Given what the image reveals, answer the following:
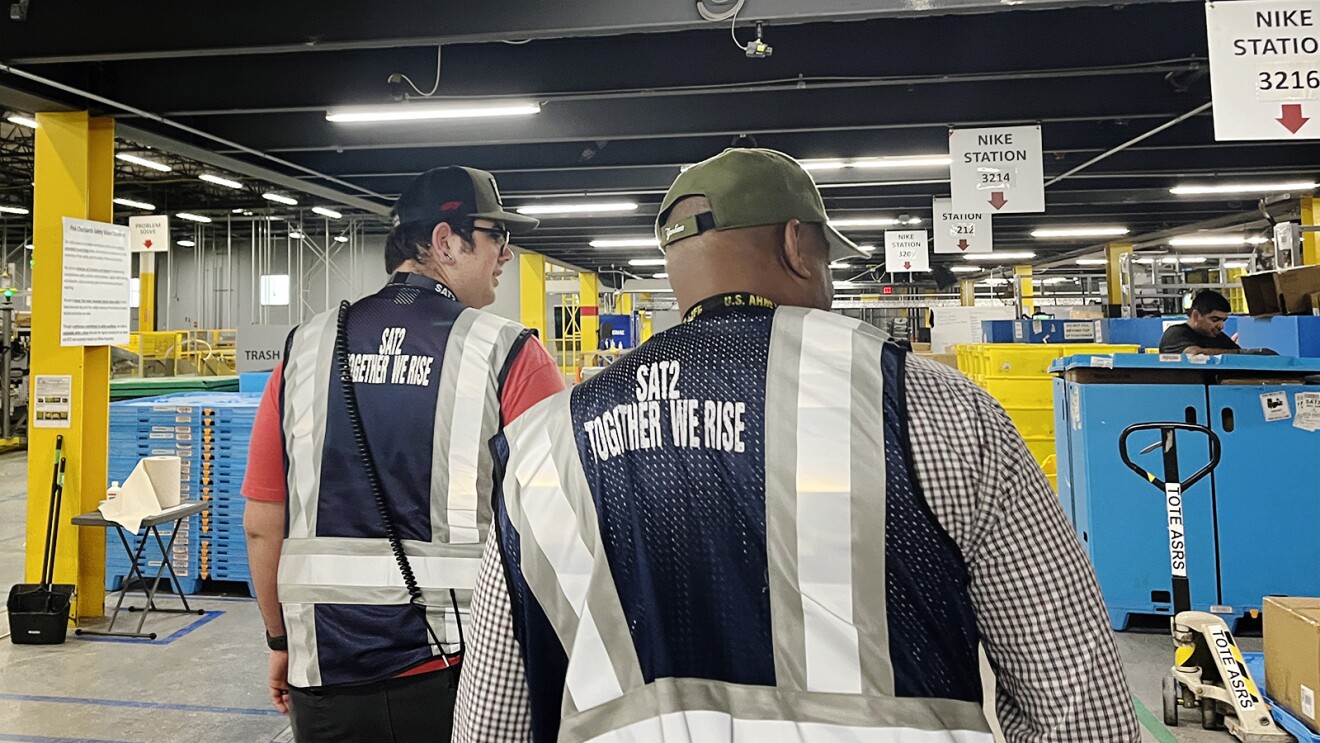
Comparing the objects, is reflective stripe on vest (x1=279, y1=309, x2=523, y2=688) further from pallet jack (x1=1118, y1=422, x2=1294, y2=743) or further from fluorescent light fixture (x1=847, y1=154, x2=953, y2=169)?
fluorescent light fixture (x1=847, y1=154, x2=953, y2=169)

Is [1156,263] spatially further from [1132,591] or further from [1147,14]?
[1132,591]

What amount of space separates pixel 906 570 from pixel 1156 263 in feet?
35.9

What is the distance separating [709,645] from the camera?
1002 mm

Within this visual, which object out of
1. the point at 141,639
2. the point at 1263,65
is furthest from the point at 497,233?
the point at 141,639

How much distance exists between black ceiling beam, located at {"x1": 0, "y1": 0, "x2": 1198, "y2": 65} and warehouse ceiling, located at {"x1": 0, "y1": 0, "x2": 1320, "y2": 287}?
0.5 inches

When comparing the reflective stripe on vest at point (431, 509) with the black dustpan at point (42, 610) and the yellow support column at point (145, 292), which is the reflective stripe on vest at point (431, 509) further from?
the yellow support column at point (145, 292)

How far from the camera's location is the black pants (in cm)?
181

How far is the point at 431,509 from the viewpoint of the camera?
72.2 inches

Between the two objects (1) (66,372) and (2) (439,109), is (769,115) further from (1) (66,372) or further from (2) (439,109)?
(1) (66,372)

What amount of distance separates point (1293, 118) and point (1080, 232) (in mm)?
13782

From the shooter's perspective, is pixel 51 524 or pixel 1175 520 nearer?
pixel 1175 520

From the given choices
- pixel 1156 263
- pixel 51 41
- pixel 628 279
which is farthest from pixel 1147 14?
pixel 628 279

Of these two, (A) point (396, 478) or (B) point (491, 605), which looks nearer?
(B) point (491, 605)

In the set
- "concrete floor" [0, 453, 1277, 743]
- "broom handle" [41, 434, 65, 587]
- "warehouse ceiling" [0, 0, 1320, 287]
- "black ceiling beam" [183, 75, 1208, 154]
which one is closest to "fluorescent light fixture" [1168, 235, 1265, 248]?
"warehouse ceiling" [0, 0, 1320, 287]
